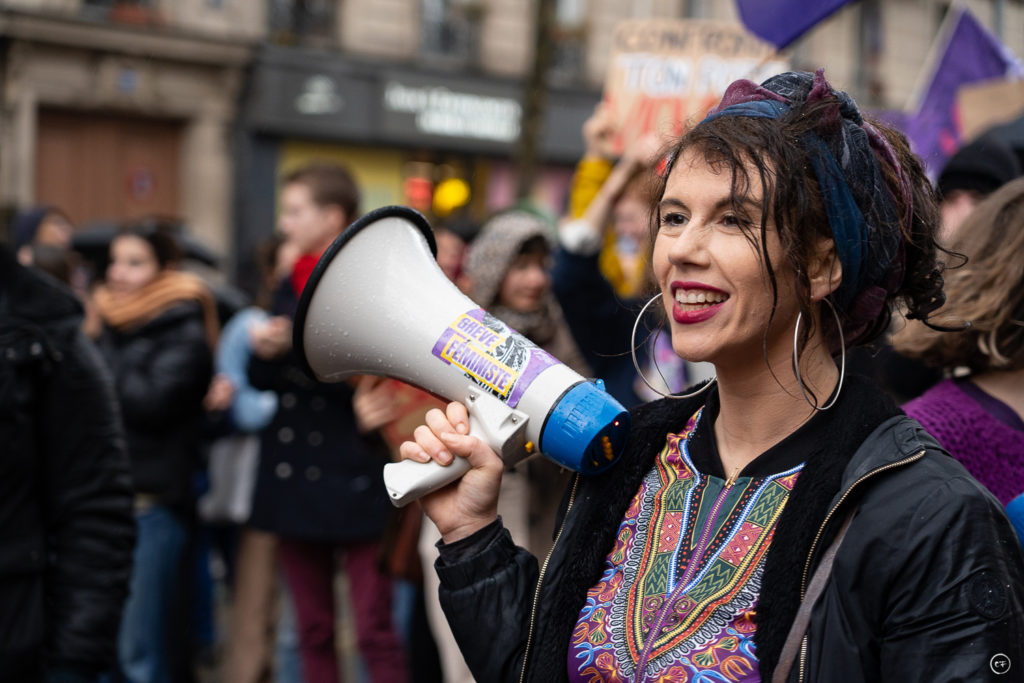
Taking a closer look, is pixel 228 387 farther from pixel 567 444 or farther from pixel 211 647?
pixel 567 444

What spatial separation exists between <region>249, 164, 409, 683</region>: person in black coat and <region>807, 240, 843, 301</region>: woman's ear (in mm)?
2695

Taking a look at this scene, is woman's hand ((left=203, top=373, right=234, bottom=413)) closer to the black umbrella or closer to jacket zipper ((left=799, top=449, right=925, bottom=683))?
the black umbrella

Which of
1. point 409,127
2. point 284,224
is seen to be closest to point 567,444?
point 284,224

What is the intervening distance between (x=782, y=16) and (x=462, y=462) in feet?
9.38

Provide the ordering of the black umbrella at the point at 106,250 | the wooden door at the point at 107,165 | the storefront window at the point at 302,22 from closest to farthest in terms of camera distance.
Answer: the black umbrella at the point at 106,250
the wooden door at the point at 107,165
the storefront window at the point at 302,22

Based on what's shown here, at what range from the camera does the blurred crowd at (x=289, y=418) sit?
7.46 feet

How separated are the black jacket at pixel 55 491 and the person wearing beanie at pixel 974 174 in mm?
2621

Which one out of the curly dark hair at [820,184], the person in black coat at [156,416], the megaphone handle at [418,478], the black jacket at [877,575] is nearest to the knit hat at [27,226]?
the person in black coat at [156,416]

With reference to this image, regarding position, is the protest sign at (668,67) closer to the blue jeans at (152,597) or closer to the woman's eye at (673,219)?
the blue jeans at (152,597)

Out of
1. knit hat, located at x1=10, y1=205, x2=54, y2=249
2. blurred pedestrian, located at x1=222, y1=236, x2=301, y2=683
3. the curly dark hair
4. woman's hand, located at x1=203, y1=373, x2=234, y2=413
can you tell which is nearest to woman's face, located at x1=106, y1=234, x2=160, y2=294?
blurred pedestrian, located at x1=222, y1=236, x2=301, y2=683

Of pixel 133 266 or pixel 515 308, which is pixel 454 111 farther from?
pixel 515 308

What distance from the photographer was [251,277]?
8.46m

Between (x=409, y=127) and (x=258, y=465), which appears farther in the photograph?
(x=409, y=127)

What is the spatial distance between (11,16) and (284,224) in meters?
10.8
